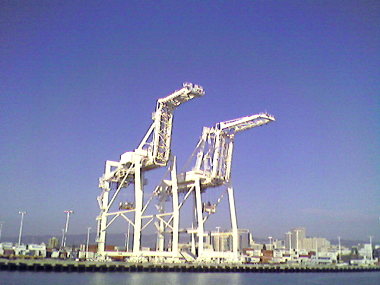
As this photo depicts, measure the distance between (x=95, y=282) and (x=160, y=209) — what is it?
22859mm

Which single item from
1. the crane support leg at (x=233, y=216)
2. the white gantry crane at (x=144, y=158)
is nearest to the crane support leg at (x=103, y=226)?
the white gantry crane at (x=144, y=158)

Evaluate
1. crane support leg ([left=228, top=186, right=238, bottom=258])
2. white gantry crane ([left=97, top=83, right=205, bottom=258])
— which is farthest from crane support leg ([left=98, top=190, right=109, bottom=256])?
crane support leg ([left=228, top=186, right=238, bottom=258])

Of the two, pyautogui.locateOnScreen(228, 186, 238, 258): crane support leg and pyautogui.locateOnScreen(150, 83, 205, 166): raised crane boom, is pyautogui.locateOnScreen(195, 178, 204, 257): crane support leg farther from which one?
pyautogui.locateOnScreen(150, 83, 205, 166): raised crane boom

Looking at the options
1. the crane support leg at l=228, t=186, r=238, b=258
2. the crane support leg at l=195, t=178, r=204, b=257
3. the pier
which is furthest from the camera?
the crane support leg at l=228, t=186, r=238, b=258

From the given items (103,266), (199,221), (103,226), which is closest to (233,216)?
(199,221)

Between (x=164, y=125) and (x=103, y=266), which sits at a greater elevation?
(x=164, y=125)

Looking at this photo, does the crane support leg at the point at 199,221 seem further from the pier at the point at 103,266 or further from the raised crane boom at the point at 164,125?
the raised crane boom at the point at 164,125

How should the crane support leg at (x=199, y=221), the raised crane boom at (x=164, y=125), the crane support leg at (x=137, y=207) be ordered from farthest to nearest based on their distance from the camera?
Answer: the crane support leg at (x=199, y=221), the raised crane boom at (x=164, y=125), the crane support leg at (x=137, y=207)

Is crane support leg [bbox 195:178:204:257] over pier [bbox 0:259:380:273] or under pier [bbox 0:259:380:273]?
over

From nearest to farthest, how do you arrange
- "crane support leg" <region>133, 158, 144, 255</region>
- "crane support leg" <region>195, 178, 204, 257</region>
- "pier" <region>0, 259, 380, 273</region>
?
"pier" <region>0, 259, 380, 273</region>
"crane support leg" <region>133, 158, 144, 255</region>
"crane support leg" <region>195, 178, 204, 257</region>

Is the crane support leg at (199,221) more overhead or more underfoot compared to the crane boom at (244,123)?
more underfoot

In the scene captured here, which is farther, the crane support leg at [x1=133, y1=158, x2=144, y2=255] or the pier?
the crane support leg at [x1=133, y1=158, x2=144, y2=255]

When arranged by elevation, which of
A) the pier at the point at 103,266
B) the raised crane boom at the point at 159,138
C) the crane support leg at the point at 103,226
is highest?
the raised crane boom at the point at 159,138

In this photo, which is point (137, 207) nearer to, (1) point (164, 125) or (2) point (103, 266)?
(2) point (103, 266)
